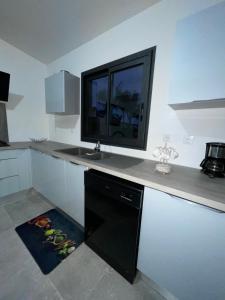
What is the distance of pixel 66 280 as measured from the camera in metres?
1.14

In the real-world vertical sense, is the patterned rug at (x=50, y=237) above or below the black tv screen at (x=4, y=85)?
below

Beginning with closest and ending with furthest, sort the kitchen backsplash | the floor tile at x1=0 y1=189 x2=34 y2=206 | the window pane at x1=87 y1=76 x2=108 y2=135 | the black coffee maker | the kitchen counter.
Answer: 1. the kitchen counter
2. the black coffee maker
3. the window pane at x1=87 y1=76 x2=108 y2=135
4. the floor tile at x1=0 y1=189 x2=34 y2=206
5. the kitchen backsplash

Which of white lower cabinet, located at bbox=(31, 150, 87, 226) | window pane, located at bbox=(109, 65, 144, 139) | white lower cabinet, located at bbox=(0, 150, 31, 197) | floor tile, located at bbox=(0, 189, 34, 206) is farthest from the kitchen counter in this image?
floor tile, located at bbox=(0, 189, 34, 206)

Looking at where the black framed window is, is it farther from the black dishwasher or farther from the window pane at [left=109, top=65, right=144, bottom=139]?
the black dishwasher

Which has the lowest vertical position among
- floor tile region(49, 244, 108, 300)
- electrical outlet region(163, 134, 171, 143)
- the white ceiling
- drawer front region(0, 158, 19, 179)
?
floor tile region(49, 244, 108, 300)

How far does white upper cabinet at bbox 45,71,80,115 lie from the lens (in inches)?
78.6

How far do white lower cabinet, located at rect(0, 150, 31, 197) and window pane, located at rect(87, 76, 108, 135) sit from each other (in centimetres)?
119

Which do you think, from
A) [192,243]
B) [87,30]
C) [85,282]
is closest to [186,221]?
[192,243]

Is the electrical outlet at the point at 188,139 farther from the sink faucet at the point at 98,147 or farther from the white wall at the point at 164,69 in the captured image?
the sink faucet at the point at 98,147

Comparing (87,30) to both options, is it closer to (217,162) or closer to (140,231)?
(217,162)

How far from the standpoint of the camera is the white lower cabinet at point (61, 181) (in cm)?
150

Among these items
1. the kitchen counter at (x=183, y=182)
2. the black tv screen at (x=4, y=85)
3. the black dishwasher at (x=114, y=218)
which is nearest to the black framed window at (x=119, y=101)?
the kitchen counter at (x=183, y=182)

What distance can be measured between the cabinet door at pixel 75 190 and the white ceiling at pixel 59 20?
1662mm

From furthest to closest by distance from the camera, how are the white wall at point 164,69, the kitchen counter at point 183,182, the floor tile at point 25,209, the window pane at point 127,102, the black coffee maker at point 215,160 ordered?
1. the floor tile at point 25,209
2. the window pane at point 127,102
3. the white wall at point 164,69
4. the black coffee maker at point 215,160
5. the kitchen counter at point 183,182
